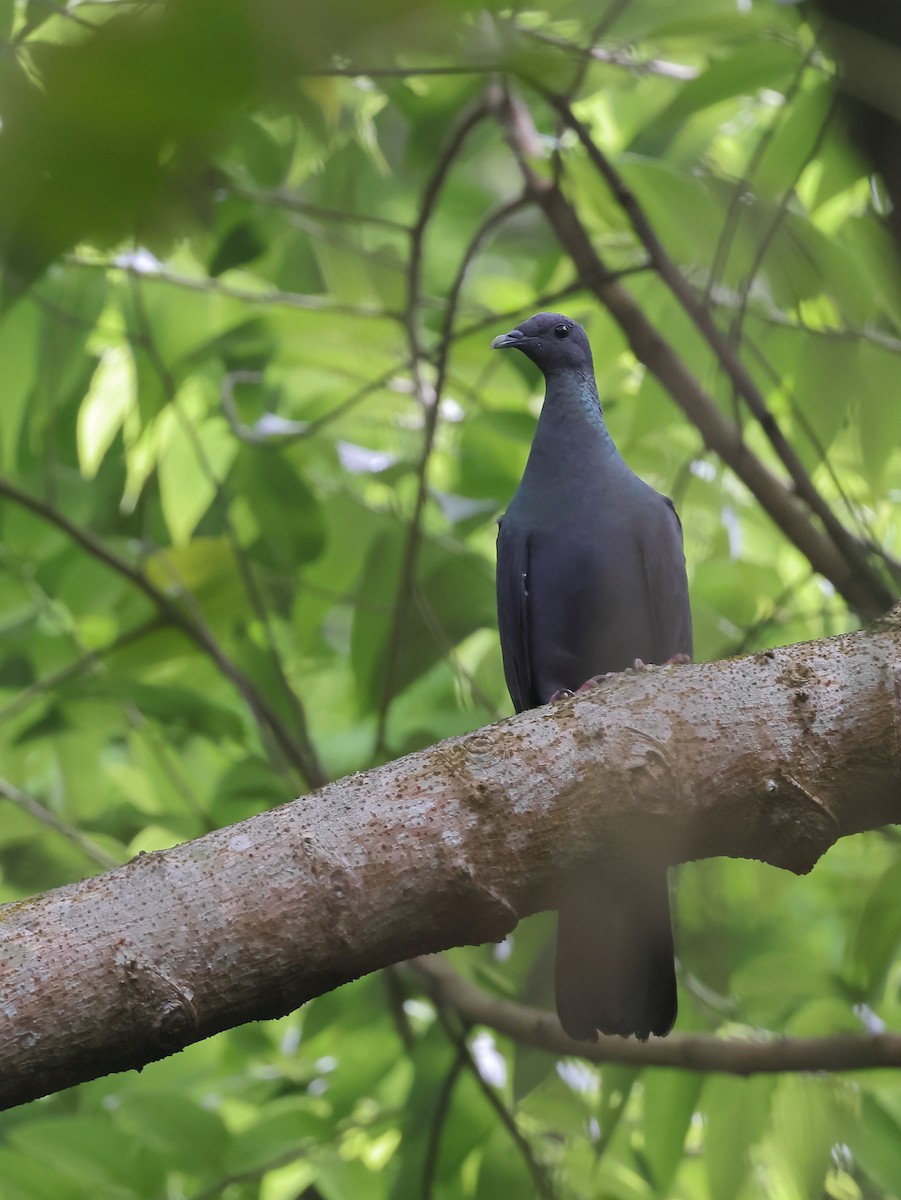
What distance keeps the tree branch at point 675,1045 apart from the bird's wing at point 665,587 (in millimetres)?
1024

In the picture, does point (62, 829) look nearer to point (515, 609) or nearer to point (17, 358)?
point (515, 609)

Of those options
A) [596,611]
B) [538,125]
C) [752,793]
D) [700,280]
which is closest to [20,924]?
[752,793]

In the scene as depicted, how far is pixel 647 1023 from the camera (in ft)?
10.1

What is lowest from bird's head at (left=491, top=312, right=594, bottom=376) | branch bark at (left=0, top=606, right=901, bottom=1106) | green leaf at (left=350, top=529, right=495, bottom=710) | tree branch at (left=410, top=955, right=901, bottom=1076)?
tree branch at (left=410, top=955, right=901, bottom=1076)

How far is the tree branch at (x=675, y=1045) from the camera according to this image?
10.4 feet

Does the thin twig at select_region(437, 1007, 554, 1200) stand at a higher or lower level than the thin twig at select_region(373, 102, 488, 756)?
lower

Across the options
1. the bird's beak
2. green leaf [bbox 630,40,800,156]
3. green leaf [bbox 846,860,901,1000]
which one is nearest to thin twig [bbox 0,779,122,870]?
the bird's beak

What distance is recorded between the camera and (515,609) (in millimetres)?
3717

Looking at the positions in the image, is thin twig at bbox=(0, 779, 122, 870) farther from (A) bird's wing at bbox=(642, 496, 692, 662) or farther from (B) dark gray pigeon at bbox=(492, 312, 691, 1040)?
(A) bird's wing at bbox=(642, 496, 692, 662)

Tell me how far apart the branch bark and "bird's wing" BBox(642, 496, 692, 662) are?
4.49ft

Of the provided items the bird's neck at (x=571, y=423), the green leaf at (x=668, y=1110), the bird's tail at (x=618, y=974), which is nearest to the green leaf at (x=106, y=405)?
the bird's neck at (x=571, y=423)

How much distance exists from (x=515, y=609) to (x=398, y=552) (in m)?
0.55

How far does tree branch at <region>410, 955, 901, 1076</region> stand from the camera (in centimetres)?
316

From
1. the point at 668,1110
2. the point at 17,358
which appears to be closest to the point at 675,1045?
the point at 668,1110
